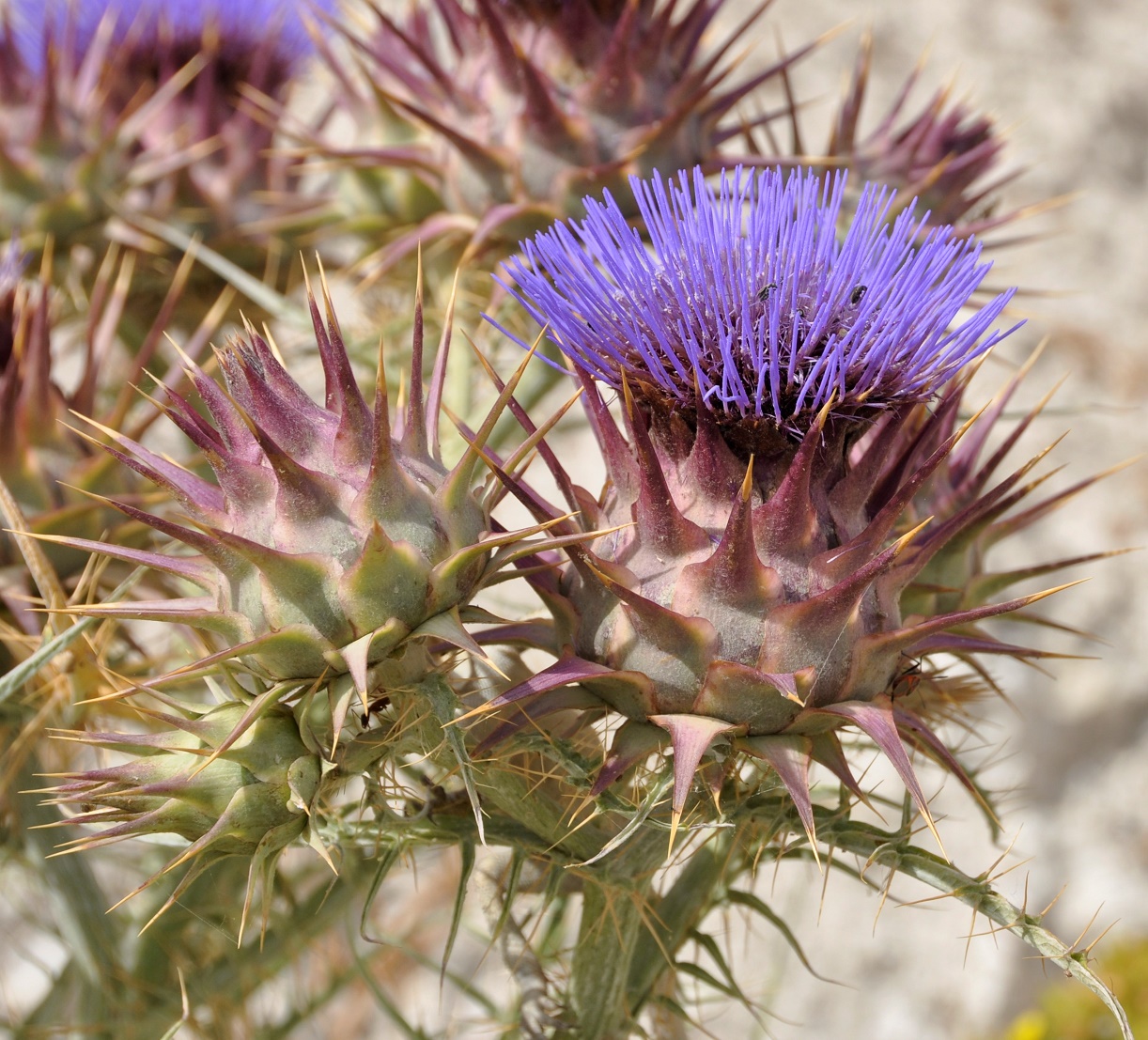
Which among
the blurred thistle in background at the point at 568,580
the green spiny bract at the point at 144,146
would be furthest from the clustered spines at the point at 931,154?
the green spiny bract at the point at 144,146

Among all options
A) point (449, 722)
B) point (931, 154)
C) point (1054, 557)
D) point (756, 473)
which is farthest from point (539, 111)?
point (1054, 557)

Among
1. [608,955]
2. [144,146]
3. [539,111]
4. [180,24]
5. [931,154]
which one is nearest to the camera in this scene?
[608,955]

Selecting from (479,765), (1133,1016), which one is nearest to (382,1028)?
(1133,1016)

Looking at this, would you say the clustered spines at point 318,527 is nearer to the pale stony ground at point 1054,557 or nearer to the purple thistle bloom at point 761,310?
the purple thistle bloom at point 761,310

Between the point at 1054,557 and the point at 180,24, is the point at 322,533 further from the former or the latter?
the point at 1054,557

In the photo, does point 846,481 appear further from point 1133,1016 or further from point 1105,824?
point 1105,824

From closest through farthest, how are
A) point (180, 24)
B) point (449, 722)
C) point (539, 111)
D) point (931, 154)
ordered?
1. point (449, 722)
2. point (539, 111)
3. point (931, 154)
4. point (180, 24)

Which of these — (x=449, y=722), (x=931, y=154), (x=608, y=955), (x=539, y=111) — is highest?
(x=931, y=154)

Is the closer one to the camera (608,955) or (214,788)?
(214,788)
